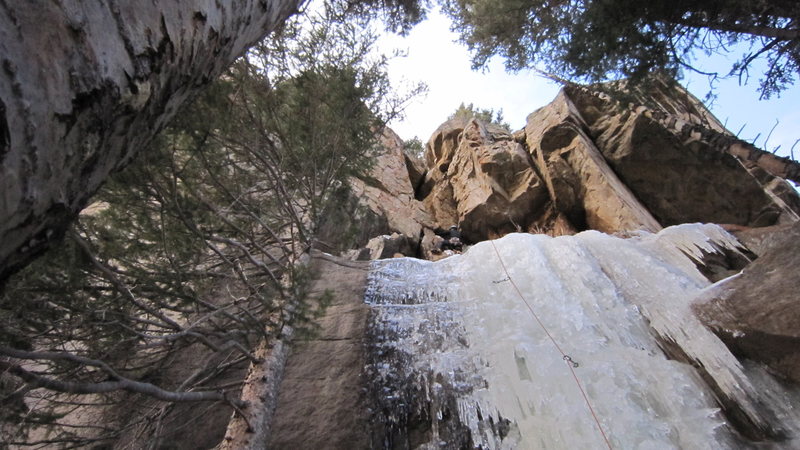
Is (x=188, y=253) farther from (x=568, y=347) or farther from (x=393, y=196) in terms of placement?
(x=393, y=196)

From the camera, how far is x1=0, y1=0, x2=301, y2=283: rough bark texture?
0.74 meters

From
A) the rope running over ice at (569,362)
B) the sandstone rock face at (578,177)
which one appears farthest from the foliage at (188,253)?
the sandstone rock face at (578,177)

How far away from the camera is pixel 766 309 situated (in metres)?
4.10

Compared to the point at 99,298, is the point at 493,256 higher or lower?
higher

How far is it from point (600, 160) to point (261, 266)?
9.88 metres

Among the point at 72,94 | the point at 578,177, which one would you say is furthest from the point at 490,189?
the point at 72,94

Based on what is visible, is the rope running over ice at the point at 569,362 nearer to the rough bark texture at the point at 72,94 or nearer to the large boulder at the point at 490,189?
the rough bark texture at the point at 72,94

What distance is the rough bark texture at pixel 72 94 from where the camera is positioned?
2.42 feet

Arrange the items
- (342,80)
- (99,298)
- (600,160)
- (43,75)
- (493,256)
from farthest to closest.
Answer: (600,160) → (493,256) → (342,80) → (99,298) → (43,75)

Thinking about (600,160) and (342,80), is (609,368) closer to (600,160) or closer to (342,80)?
(342,80)

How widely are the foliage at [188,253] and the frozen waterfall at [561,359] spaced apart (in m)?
1.55

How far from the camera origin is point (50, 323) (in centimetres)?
255

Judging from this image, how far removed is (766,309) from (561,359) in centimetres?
227

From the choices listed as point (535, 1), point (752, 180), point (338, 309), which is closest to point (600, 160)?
point (752, 180)
